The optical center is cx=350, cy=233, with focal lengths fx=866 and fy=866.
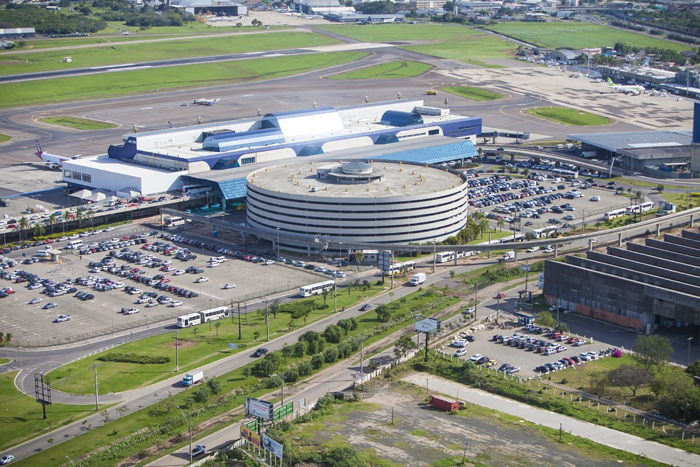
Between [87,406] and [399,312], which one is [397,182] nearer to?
[399,312]

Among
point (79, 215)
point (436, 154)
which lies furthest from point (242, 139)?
point (79, 215)

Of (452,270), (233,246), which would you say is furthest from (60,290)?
(452,270)

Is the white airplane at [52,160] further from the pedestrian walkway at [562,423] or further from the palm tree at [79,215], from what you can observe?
the pedestrian walkway at [562,423]

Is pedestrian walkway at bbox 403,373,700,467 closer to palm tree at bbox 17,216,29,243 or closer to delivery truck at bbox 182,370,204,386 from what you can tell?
delivery truck at bbox 182,370,204,386

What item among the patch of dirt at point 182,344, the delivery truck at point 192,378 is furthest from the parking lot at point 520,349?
the patch of dirt at point 182,344

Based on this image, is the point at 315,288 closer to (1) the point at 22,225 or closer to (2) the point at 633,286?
(2) the point at 633,286

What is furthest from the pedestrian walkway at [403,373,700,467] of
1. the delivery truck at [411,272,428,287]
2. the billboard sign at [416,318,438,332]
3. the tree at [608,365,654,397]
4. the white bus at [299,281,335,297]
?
the delivery truck at [411,272,428,287]
